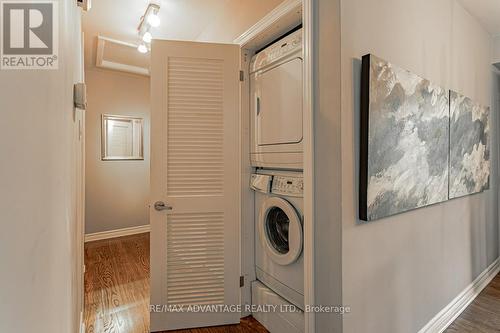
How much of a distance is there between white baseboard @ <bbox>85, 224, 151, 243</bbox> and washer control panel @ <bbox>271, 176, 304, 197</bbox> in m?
3.35

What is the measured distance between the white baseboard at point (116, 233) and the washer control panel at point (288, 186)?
3.35 meters

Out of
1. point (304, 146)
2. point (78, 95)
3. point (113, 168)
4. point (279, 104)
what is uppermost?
point (279, 104)

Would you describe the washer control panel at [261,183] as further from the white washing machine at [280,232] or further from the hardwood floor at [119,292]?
the hardwood floor at [119,292]

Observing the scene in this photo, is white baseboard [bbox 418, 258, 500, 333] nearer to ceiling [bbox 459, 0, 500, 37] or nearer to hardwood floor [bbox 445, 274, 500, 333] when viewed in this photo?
hardwood floor [bbox 445, 274, 500, 333]

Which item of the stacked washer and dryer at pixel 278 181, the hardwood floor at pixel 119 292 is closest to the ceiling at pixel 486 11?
the stacked washer and dryer at pixel 278 181

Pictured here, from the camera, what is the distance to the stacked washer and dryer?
1.80 m

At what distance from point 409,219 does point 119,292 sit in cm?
251

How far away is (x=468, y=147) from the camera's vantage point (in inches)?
96.1

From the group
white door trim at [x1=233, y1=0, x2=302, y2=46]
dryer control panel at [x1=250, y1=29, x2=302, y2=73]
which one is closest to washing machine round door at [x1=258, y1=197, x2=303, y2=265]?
dryer control panel at [x1=250, y1=29, x2=302, y2=73]

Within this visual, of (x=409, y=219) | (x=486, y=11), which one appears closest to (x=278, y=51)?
(x=409, y=219)

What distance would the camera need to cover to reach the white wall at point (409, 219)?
137 centimetres

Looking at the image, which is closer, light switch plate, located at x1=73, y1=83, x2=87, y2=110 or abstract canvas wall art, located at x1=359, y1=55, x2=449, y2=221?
light switch plate, located at x1=73, y1=83, x2=87, y2=110

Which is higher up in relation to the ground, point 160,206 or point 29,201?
point 29,201

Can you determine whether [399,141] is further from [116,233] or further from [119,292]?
[116,233]
